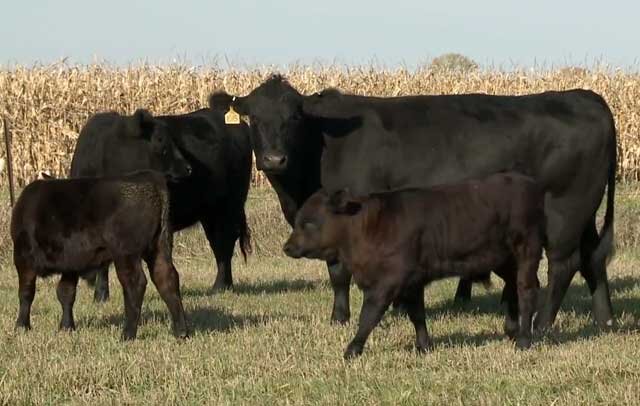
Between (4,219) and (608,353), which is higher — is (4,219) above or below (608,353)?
below

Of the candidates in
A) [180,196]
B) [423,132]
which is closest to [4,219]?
[180,196]

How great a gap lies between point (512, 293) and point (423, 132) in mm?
1953

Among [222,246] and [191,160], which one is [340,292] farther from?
[222,246]

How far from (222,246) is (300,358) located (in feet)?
18.2

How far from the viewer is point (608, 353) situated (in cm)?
805

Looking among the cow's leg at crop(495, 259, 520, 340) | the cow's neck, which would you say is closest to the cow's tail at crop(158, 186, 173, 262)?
the cow's neck

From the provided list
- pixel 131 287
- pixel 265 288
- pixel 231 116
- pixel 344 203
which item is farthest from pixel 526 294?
pixel 265 288

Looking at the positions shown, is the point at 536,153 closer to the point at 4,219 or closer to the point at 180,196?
the point at 180,196

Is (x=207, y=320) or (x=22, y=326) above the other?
(x=22, y=326)

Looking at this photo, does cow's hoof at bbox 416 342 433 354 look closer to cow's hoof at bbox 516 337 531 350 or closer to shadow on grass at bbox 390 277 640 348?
shadow on grass at bbox 390 277 640 348

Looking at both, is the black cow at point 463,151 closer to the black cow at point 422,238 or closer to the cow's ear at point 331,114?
the cow's ear at point 331,114

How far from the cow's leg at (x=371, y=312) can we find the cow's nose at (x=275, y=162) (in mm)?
2126

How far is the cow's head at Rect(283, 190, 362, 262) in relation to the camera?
8.21 metres

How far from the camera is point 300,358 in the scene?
811 cm
